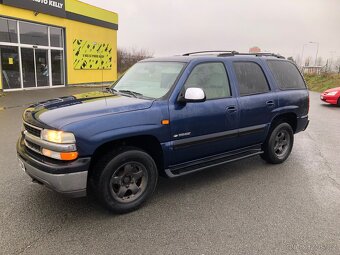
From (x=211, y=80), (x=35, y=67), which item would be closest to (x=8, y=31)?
(x=35, y=67)

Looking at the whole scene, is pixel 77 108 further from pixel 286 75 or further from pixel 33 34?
pixel 33 34

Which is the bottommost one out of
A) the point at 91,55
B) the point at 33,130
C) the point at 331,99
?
the point at 331,99

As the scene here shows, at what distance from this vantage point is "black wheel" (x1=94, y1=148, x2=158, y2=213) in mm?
3568

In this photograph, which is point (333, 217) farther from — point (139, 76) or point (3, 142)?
point (3, 142)

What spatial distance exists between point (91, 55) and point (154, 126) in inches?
789

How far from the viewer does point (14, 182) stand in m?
4.61

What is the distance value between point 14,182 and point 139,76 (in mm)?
2403

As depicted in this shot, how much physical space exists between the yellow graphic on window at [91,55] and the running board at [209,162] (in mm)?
17830

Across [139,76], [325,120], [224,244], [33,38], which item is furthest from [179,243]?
[33,38]

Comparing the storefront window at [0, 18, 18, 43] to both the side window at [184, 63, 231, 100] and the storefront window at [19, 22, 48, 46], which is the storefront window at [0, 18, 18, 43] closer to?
the storefront window at [19, 22, 48, 46]

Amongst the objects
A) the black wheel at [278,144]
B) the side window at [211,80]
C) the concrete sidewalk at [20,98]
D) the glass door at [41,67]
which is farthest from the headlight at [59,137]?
the glass door at [41,67]

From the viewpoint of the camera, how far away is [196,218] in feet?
12.2

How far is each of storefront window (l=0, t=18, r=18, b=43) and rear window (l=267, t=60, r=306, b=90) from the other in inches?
566

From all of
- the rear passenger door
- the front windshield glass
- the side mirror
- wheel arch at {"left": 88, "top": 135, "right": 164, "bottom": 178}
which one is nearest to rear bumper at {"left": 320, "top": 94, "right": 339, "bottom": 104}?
the rear passenger door
